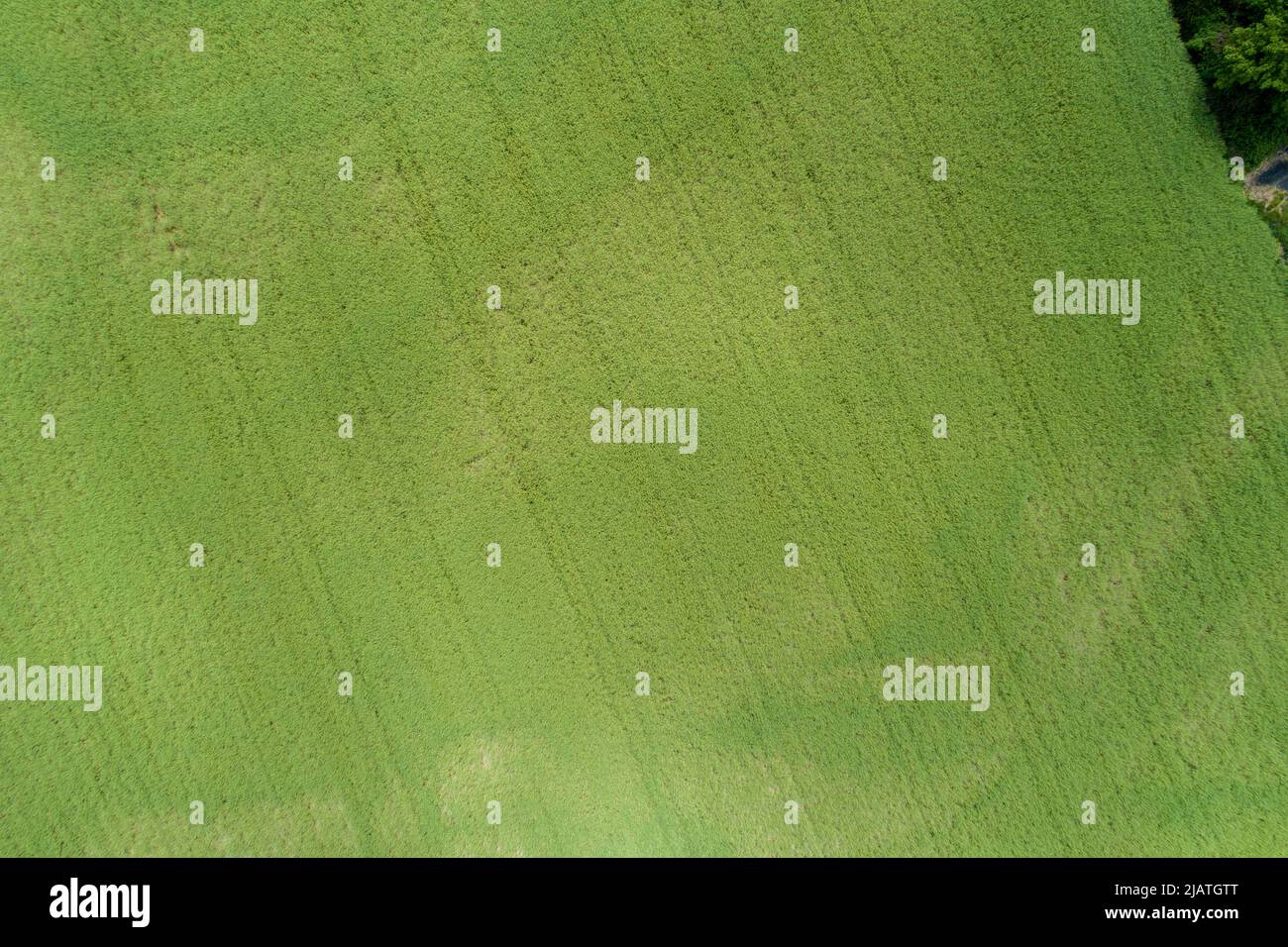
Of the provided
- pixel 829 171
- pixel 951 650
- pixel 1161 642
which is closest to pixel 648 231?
pixel 829 171

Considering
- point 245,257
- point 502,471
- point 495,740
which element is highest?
point 245,257

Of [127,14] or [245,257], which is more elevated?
[127,14]

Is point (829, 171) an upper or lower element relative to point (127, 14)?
lower
